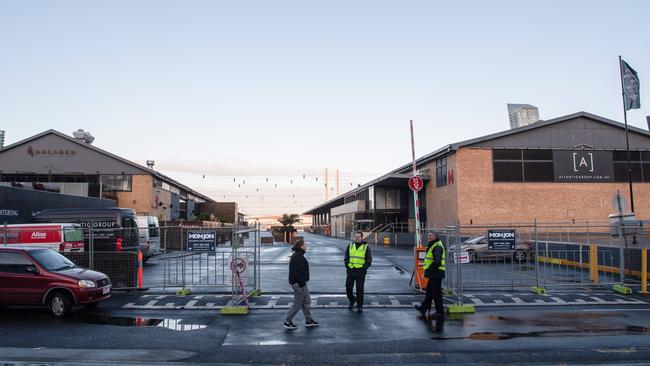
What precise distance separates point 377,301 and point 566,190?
3031cm

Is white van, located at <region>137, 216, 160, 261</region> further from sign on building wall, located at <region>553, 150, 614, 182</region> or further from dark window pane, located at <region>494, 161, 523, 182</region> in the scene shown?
sign on building wall, located at <region>553, 150, 614, 182</region>

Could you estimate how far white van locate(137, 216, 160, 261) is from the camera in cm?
2478

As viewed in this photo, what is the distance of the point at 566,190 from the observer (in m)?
39.2

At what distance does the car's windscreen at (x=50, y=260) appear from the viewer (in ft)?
40.0

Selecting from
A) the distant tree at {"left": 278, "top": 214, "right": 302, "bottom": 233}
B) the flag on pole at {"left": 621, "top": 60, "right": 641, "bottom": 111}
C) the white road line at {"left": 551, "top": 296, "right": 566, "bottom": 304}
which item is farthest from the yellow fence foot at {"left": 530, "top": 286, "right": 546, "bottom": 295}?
the distant tree at {"left": 278, "top": 214, "right": 302, "bottom": 233}

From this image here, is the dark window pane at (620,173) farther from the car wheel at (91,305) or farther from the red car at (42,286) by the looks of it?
the red car at (42,286)

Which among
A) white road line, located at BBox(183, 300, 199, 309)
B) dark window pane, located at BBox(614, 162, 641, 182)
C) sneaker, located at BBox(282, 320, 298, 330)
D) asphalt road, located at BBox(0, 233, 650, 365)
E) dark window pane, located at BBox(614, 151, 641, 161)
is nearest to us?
asphalt road, located at BBox(0, 233, 650, 365)

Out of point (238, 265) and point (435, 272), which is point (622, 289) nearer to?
point (435, 272)

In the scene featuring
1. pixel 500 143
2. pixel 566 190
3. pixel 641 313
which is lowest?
pixel 641 313

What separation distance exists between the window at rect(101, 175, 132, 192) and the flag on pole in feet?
134

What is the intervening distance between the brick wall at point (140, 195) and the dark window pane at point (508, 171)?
101 feet

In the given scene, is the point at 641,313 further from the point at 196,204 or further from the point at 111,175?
the point at 196,204

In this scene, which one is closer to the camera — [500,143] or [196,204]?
[500,143]

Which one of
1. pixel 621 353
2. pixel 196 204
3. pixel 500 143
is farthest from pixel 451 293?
pixel 196 204
